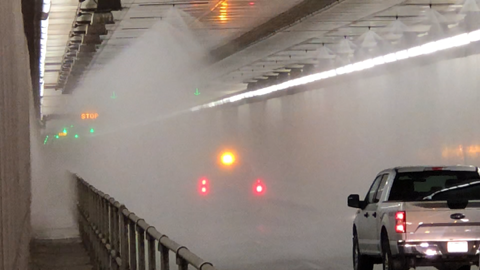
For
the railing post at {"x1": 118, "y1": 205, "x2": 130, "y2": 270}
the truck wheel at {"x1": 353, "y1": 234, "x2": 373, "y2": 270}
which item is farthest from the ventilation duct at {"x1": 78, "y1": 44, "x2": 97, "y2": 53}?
the railing post at {"x1": 118, "y1": 205, "x2": 130, "y2": 270}

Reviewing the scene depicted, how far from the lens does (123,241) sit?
10039mm

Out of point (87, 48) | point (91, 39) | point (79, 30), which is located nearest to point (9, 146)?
point (79, 30)

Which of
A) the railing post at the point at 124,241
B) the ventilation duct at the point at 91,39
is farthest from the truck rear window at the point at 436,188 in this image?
the ventilation duct at the point at 91,39

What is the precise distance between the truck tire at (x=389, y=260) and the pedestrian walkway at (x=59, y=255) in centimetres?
568

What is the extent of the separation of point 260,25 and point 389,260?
1345cm

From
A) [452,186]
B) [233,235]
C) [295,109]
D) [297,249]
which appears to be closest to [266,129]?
[295,109]

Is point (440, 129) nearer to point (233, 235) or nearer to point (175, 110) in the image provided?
point (233, 235)

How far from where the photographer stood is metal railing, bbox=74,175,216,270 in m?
5.89

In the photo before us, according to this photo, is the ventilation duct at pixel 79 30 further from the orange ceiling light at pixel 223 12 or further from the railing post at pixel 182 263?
the railing post at pixel 182 263

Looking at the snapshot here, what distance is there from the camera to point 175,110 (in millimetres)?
44438

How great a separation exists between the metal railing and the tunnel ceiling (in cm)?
510

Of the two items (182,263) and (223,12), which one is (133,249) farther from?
(223,12)

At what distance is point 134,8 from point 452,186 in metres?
11.2

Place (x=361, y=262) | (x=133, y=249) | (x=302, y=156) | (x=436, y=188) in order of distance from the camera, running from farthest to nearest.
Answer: (x=302, y=156) → (x=361, y=262) → (x=436, y=188) → (x=133, y=249)
